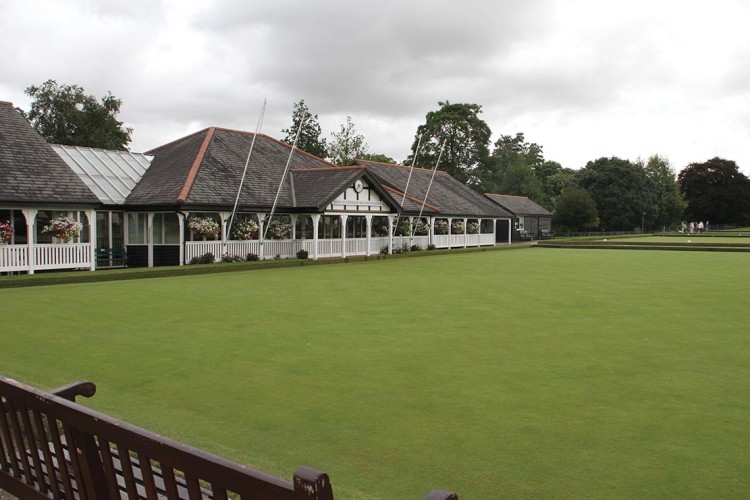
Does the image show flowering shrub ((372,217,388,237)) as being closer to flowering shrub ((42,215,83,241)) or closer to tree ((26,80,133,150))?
flowering shrub ((42,215,83,241))

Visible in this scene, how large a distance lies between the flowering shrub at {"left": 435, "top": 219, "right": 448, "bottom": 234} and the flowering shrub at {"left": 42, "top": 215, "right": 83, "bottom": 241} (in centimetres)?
2432

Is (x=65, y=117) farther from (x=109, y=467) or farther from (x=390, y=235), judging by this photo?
(x=109, y=467)

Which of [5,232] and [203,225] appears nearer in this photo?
[5,232]

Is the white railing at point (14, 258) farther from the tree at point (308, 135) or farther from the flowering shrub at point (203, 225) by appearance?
the tree at point (308, 135)

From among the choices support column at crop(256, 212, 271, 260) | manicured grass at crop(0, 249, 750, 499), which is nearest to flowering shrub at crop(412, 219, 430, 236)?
support column at crop(256, 212, 271, 260)

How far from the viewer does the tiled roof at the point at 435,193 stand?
39.5 metres

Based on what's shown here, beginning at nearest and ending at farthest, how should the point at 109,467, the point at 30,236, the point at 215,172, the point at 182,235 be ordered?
the point at 109,467
the point at 30,236
the point at 182,235
the point at 215,172

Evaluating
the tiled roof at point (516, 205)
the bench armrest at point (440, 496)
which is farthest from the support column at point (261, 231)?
the tiled roof at point (516, 205)

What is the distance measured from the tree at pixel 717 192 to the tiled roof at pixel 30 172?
3553 inches

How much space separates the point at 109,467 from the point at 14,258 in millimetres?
19499

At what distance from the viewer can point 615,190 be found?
2916 inches

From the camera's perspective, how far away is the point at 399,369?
7.62 m

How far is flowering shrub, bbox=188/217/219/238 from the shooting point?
24.2 meters

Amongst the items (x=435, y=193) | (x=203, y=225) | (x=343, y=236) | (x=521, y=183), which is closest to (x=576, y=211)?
(x=521, y=183)
